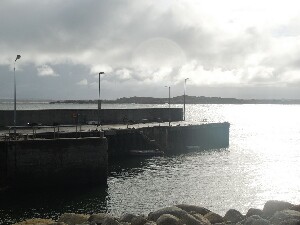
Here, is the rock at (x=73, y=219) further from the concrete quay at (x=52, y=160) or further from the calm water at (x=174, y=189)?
the concrete quay at (x=52, y=160)

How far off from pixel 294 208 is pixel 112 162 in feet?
118

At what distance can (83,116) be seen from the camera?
6819cm

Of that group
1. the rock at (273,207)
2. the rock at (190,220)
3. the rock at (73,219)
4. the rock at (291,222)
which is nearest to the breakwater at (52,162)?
the rock at (73,219)

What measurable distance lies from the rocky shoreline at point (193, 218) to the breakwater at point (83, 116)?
36292 millimetres

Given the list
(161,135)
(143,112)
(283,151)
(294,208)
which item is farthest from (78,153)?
(283,151)

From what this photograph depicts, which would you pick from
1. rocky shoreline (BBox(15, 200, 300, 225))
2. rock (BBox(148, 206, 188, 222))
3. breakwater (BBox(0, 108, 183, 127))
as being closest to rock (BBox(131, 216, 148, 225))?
rocky shoreline (BBox(15, 200, 300, 225))

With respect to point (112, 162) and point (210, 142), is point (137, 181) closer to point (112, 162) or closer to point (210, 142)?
point (112, 162)

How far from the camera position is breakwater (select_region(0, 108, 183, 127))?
193 ft

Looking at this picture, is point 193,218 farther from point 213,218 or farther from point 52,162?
point 52,162

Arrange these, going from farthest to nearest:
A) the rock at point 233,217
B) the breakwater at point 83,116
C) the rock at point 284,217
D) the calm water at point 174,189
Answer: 1. the breakwater at point 83,116
2. the calm water at point 174,189
3. the rock at point 233,217
4. the rock at point 284,217

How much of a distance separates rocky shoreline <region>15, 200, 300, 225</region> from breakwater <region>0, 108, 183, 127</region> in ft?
119

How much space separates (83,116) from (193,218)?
161 feet

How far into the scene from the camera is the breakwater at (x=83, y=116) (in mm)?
58719

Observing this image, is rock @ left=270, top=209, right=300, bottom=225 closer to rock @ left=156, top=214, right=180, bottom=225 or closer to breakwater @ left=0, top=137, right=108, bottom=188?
rock @ left=156, top=214, right=180, bottom=225
